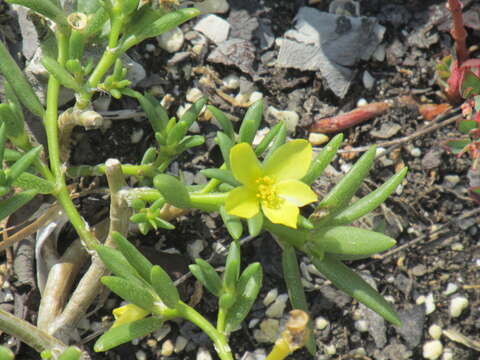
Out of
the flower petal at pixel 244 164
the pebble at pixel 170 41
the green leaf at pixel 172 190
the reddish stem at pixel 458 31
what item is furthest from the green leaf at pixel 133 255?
the reddish stem at pixel 458 31

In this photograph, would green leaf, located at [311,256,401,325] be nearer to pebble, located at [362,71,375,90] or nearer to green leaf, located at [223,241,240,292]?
green leaf, located at [223,241,240,292]

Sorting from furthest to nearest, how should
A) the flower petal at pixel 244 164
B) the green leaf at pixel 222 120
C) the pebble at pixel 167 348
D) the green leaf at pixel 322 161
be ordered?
the pebble at pixel 167 348
the green leaf at pixel 222 120
the green leaf at pixel 322 161
the flower petal at pixel 244 164

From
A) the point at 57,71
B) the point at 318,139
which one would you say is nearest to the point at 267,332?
the point at 318,139

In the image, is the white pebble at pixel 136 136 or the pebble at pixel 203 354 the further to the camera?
the white pebble at pixel 136 136

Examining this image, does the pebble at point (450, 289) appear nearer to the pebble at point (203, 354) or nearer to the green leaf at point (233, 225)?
the pebble at point (203, 354)

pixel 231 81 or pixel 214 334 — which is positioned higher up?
pixel 231 81

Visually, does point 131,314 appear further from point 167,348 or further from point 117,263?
point 167,348
